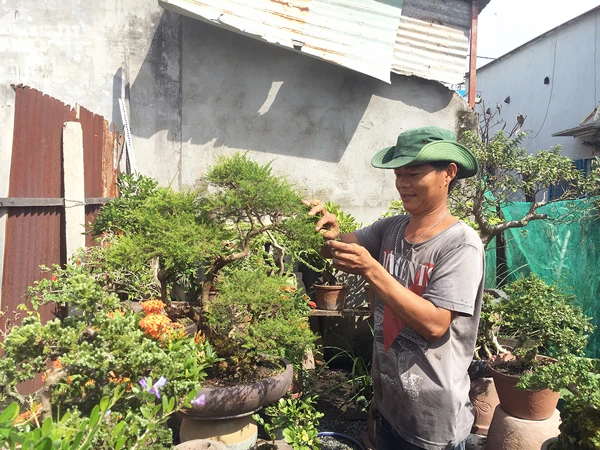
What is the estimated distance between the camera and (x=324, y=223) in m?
2.30

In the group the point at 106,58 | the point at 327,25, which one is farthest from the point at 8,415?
the point at 327,25

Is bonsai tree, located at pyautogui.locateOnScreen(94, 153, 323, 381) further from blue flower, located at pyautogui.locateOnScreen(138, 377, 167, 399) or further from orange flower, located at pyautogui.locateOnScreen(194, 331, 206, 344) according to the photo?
blue flower, located at pyautogui.locateOnScreen(138, 377, 167, 399)

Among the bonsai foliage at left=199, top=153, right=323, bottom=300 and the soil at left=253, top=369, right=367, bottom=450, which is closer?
the bonsai foliage at left=199, top=153, right=323, bottom=300

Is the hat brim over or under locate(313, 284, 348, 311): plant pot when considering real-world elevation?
over

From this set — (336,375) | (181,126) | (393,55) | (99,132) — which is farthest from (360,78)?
(336,375)

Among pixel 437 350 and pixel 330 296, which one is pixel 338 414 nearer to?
pixel 330 296

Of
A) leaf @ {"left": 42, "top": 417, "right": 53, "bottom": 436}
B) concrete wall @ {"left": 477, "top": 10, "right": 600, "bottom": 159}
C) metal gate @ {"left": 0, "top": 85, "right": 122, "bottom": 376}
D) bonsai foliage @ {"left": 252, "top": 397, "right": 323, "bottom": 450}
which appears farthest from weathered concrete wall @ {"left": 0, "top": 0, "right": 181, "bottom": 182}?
concrete wall @ {"left": 477, "top": 10, "right": 600, "bottom": 159}

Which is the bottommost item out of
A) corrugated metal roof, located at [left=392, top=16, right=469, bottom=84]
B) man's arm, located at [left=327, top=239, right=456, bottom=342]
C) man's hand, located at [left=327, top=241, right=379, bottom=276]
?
man's arm, located at [left=327, top=239, right=456, bottom=342]

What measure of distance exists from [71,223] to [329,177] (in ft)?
10.6

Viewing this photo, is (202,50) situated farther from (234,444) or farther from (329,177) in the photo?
(234,444)

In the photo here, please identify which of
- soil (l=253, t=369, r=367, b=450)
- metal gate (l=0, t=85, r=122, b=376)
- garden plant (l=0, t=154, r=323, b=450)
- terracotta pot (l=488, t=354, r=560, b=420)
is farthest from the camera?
soil (l=253, t=369, r=367, b=450)

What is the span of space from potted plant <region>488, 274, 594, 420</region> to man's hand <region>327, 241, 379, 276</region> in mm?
1623

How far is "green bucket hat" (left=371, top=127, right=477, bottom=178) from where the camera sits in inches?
71.8

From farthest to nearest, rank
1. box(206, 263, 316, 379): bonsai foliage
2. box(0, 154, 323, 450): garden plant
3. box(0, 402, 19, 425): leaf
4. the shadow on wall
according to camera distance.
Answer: the shadow on wall
box(206, 263, 316, 379): bonsai foliage
box(0, 154, 323, 450): garden plant
box(0, 402, 19, 425): leaf
